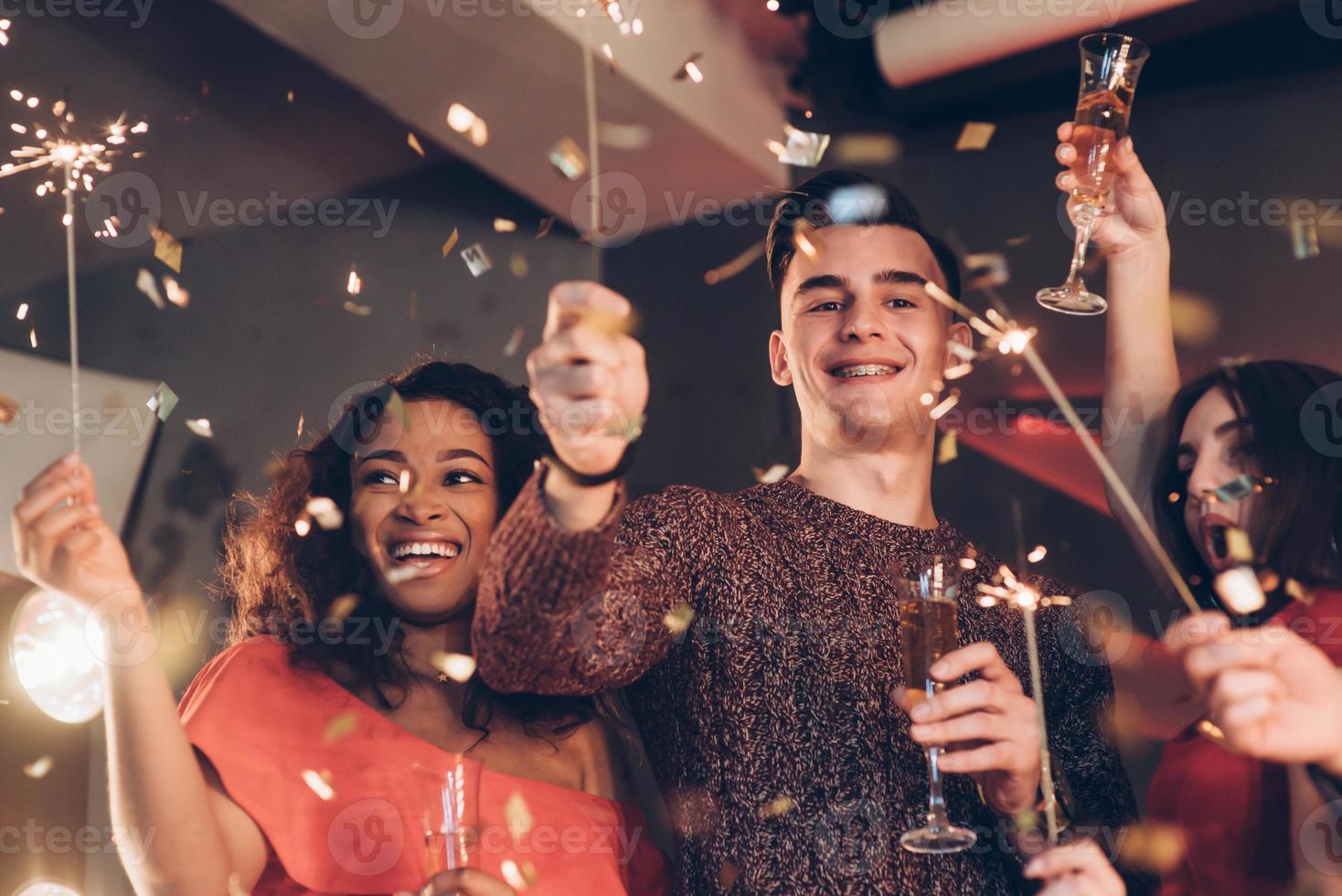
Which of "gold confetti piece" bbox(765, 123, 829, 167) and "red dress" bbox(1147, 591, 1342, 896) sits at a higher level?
"gold confetti piece" bbox(765, 123, 829, 167)

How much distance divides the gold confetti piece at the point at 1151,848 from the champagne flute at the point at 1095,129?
864 millimetres

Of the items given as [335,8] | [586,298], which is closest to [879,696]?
[586,298]

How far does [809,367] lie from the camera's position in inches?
88.4

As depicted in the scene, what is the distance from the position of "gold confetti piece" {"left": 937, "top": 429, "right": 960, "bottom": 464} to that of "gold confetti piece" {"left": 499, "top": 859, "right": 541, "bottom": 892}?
162cm

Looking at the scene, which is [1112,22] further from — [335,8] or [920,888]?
[920,888]

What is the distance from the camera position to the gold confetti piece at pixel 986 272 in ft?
10.1

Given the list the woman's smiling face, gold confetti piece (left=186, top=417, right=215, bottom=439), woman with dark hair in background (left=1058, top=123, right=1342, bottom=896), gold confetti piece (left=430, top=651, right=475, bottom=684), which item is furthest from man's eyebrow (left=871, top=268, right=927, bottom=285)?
gold confetti piece (left=186, top=417, right=215, bottom=439)

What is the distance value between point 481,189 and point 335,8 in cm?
91

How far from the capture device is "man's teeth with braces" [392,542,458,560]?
7.05 feet

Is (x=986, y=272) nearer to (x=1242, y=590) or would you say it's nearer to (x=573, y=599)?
(x=1242, y=590)

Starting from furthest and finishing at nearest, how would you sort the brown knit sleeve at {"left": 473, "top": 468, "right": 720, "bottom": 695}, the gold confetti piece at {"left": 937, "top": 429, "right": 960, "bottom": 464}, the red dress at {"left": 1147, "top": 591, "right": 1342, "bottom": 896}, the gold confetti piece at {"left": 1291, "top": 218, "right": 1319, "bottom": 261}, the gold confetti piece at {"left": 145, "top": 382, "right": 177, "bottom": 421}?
the gold confetti piece at {"left": 937, "top": 429, "right": 960, "bottom": 464} → the gold confetti piece at {"left": 145, "top": 382, "right": 177, "bottom": 421} → the gold confetti piece at {"left": 1291, "top": 218, "right": 1319, "bottom": 261} → the red dress at {"left": 1147, "top": 591, "right": 1342, "bottom": 896} → the brown knit sleeve at {"left": 473, "top": 468, "right": 720, "bottom": 695}

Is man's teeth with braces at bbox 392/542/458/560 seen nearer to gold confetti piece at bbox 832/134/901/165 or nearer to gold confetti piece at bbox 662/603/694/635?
gold confetti piece at bbox 662/603/694/635

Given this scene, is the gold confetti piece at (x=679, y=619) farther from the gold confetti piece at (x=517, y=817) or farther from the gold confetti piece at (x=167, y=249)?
the gold confetti piece at (x=167, y=249)

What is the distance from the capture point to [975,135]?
3195mm
